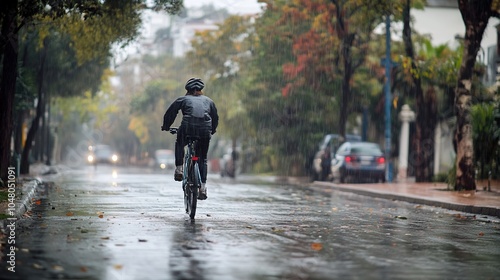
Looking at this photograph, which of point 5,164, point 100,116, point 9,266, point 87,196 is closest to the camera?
point 9,266

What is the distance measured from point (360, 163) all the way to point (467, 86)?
9.38 meters

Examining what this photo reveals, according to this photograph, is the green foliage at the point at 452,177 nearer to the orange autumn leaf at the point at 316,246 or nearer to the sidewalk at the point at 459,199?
the sidewalk at the point at 459,199

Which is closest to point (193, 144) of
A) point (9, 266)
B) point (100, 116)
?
point (9, 266)

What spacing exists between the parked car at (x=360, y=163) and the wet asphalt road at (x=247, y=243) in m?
16.4

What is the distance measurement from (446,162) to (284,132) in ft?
27.7

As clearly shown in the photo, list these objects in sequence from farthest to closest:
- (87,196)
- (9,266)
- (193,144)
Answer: (87,196) → (193,144) → (9,266)

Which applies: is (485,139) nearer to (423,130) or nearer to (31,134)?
(423,130)

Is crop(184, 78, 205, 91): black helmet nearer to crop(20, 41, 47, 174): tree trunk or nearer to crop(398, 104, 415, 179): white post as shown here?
crop(20, 41, 47, 174): tree trunk

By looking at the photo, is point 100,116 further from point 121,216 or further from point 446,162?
point 121,216

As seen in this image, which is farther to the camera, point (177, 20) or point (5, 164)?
point (177, 20)

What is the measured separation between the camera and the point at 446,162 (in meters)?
48.5

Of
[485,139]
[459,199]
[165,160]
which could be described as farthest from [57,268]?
[165,160]

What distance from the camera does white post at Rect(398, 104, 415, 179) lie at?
4400cm

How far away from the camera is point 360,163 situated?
34.8m
